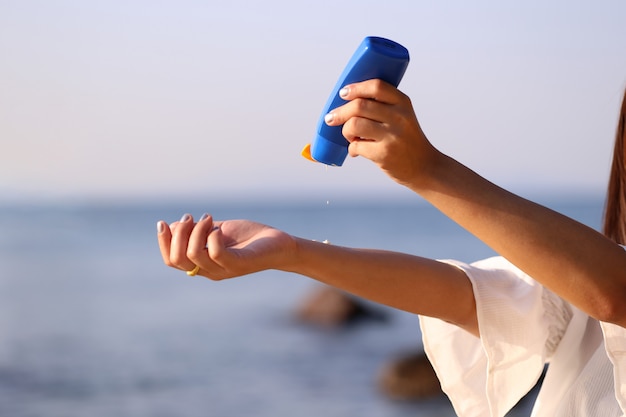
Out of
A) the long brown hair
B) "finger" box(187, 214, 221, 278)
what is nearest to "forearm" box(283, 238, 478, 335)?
"finger" box(187, 214, 221, 278)

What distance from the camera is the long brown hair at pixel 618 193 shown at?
198 cm

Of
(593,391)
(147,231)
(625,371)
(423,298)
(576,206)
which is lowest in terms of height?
(576,206)

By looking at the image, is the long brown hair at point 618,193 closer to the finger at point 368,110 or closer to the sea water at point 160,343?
the finger at point 368,110

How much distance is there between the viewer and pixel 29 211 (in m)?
15.0

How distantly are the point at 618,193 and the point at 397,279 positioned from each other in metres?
0.72

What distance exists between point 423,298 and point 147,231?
16.0 metres

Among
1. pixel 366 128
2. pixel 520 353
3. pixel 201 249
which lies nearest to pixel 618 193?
pixel 520 353

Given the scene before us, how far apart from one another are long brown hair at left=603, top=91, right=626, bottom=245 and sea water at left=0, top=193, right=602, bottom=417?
3.52 metres

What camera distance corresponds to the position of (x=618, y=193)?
2059mm

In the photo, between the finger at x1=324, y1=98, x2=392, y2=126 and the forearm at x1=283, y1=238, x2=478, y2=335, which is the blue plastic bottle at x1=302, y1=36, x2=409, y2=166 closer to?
the finger at x1=324, y1=98, x2=392, y2=126

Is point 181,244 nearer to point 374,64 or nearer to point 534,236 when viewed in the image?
point 374,64

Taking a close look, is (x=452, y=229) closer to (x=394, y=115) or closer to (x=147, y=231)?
(x=147, y=231)

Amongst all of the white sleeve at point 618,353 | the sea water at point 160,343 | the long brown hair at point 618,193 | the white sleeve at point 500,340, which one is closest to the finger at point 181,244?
the white sleeve at point 500,340

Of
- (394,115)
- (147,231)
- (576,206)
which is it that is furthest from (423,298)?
(576,206)
